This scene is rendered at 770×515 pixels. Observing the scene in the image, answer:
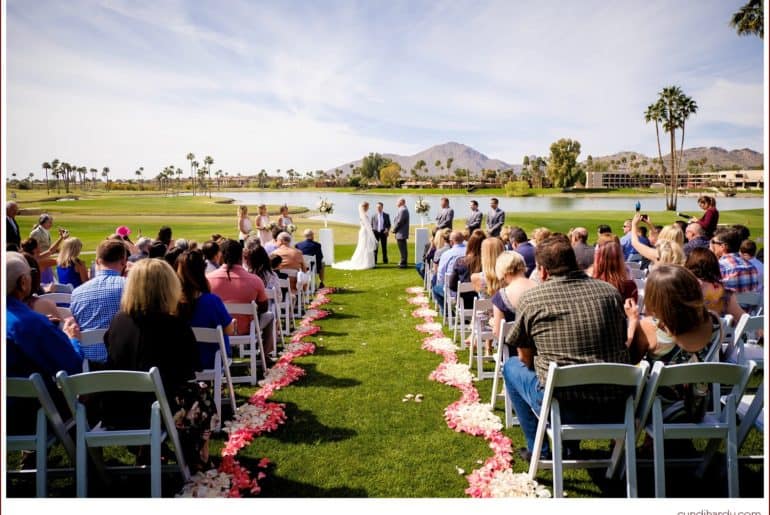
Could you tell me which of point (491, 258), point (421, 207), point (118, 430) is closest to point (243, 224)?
point (421, 207)

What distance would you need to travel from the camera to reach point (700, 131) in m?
4.86

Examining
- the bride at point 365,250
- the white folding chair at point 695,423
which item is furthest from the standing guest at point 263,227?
the white folding chair at point 695,423

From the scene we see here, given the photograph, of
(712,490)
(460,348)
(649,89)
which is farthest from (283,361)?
(649,89)

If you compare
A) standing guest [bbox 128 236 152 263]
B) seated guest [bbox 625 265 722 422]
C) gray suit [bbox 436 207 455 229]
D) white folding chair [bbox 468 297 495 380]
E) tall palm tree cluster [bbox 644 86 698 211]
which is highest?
tall palm tree cluster [bbox 644 86 698 211]

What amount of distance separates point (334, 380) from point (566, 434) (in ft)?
8.68

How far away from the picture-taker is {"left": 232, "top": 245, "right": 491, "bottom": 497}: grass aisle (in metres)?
3.06

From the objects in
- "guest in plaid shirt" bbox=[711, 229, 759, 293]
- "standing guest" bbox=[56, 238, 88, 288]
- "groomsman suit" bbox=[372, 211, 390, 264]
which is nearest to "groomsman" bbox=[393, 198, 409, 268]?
"groomsman suit" bbox=[372, 211, 390, 264]

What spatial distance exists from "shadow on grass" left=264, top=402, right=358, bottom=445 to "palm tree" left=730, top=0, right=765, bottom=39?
4.49 metres

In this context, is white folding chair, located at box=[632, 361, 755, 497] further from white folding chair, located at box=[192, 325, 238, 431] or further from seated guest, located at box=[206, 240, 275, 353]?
seated guest, located at box=[206, 240, 275, 353]

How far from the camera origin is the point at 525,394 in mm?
3041

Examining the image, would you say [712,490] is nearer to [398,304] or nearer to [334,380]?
[334,380]

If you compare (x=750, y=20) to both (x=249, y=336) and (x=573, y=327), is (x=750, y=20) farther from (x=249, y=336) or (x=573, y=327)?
(x=249, y=336)

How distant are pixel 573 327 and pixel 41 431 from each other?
9.69 ft

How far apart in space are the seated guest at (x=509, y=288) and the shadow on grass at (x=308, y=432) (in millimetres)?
1459
